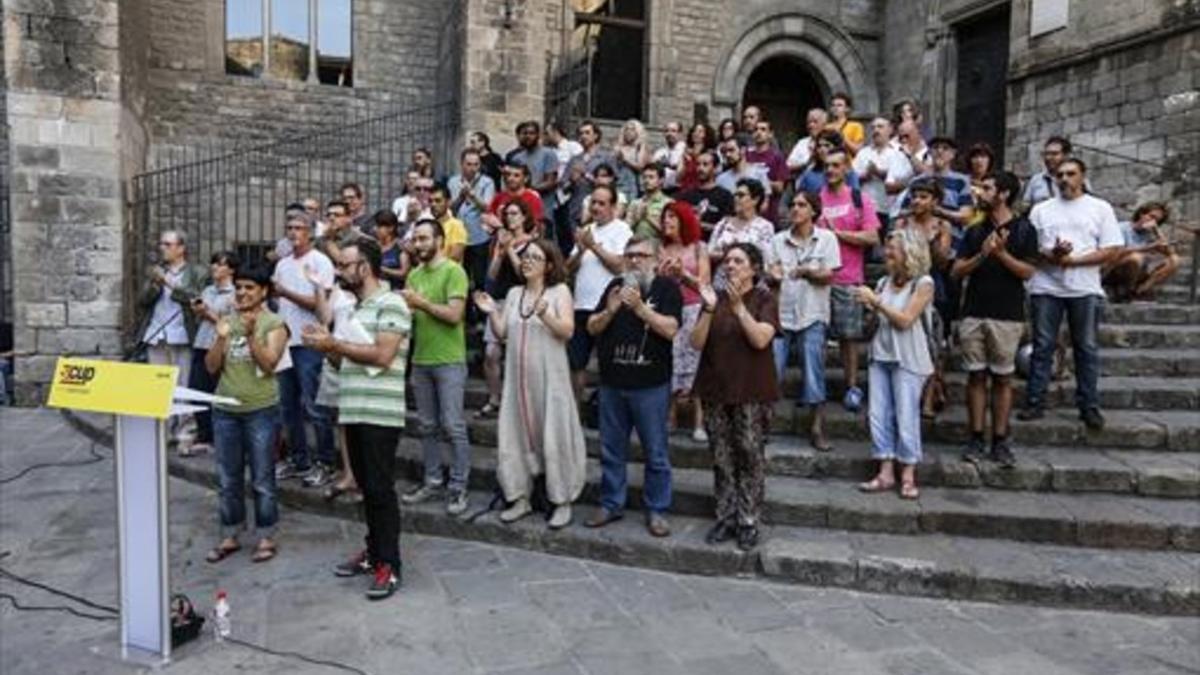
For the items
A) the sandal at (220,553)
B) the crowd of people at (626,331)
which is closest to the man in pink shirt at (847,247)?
the crowd of people at (626,331)

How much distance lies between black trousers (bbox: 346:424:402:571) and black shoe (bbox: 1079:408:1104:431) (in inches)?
195

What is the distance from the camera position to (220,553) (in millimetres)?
5344

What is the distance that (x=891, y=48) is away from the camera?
16.4 meters

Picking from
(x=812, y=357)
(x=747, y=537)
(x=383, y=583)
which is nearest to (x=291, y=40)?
(x=812, y=357)

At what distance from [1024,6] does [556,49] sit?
7070mm

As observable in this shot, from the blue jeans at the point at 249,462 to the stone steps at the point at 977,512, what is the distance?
2027 millimetres

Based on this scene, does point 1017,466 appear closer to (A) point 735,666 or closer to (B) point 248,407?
(A) point 735,666

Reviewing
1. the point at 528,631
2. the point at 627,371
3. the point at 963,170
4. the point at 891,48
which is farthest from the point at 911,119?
the point at 891,48

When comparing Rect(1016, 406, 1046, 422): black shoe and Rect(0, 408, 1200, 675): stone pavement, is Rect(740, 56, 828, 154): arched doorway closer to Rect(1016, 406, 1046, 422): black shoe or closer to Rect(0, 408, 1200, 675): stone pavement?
Rect(1016, 406, 1046, 422): black shoe

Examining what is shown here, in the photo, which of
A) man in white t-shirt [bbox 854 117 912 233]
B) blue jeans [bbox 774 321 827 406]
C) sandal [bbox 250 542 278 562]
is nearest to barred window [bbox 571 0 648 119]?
man in white t-shirt [bbox 854 117 912 233]

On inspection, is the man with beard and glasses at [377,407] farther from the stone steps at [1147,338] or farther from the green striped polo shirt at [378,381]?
the stone steps at [1147,338]

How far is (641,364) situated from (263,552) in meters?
2.55

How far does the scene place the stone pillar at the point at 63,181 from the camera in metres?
9.94

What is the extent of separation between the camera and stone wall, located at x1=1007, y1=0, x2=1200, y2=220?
34.2 feet
